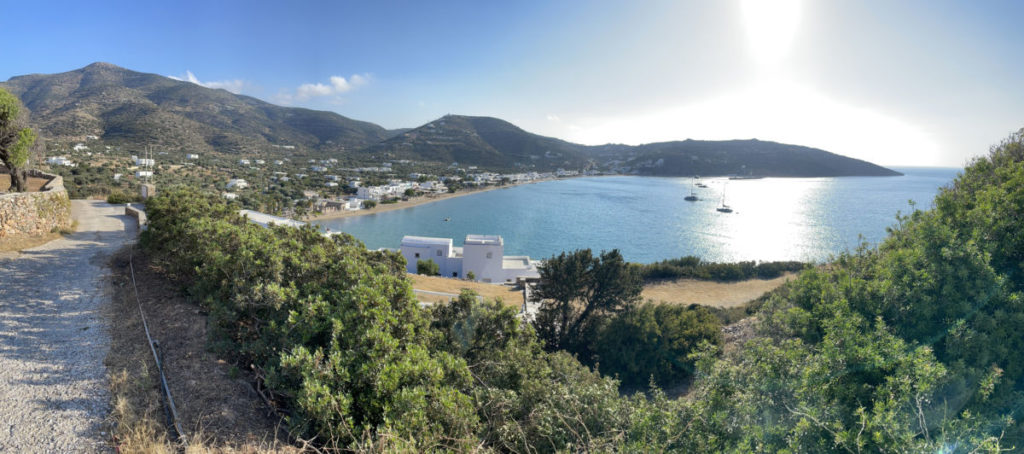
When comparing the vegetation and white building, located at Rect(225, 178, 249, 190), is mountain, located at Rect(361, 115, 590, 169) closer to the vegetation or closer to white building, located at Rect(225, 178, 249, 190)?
white building, located at Rect(225, 178, 249, 190)

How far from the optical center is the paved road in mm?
3492

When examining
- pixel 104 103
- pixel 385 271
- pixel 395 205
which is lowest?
pixel 395 205

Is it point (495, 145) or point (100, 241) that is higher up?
point (495, 145)

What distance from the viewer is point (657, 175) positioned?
127625 mm

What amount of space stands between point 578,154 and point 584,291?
140544mm

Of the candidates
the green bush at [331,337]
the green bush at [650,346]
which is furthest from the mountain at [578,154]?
the green bush at [331,337]

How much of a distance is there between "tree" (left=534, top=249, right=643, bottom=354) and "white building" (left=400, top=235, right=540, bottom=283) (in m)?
9.07

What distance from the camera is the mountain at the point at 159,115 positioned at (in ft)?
170

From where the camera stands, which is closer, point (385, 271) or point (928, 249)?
point (928, 249)

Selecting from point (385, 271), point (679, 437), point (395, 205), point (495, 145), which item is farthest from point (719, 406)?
point (495, 145)

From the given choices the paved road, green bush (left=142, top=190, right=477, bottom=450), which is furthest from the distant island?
green bush (left=142, top=190, right=477, bottom=450)

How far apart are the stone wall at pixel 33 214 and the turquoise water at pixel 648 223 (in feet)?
69.6

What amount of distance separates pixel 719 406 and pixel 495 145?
128 meters

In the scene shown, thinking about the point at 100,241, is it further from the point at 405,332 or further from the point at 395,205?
the point at 395,205
